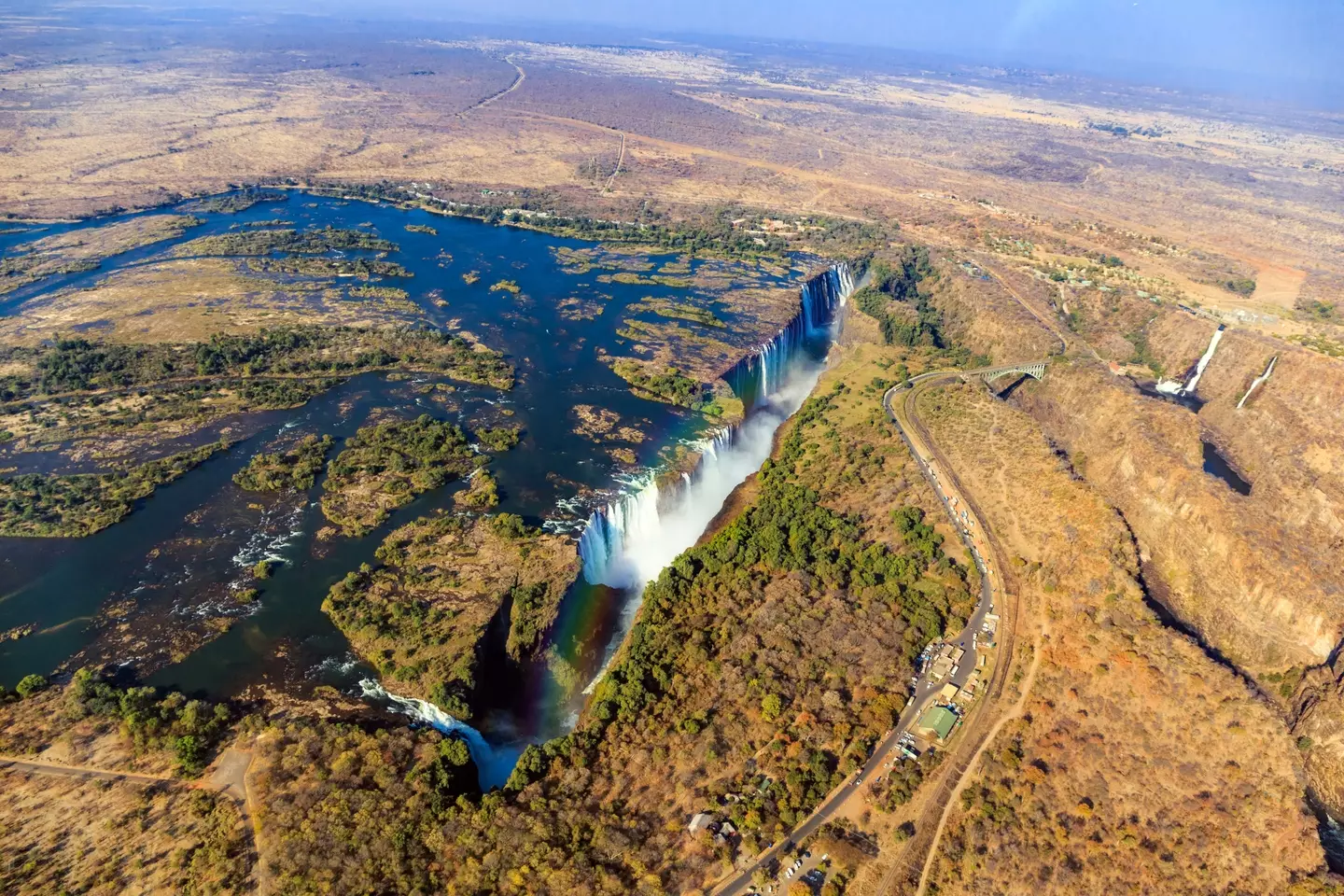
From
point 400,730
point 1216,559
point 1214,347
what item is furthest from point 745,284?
point 400,730

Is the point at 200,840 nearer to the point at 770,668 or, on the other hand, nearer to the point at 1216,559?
the point at 770,668

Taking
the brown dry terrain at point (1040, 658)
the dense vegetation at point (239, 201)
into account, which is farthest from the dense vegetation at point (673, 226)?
the brown dry terrain at point (1040, 658)

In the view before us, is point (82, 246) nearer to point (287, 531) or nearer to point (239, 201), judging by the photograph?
A: point (239, 201)

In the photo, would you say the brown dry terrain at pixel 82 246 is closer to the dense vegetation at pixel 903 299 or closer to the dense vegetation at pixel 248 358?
the dense vegetation at pixel 248 358

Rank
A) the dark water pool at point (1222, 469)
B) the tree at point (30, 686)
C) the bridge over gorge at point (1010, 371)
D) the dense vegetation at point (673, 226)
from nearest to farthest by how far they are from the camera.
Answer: the tree at point (30, 686) < the dark water pool at point (1222, 469) < the bridge over gorge at point (1010, 371) < the dense vegetation at point (673, 226)

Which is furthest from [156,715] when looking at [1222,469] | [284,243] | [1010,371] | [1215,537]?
[284,243]

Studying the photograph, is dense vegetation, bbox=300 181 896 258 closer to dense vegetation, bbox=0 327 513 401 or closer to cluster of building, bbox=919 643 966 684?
dense vegetation, bbox=0 327 513 401
